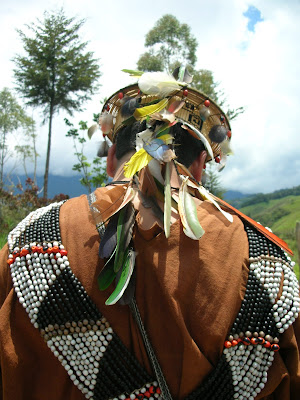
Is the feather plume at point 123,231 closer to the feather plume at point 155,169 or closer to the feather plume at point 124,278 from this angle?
the feather plume at point 124,278

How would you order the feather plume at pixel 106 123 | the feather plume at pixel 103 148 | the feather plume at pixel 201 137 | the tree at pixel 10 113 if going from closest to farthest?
1. the feather plume at pixel 201 137
2. the feather plume at pixel 106 123
3. the feather plume at pixel 103 148
4. the tree at pixel 10 113

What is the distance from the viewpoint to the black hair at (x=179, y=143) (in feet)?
5.61

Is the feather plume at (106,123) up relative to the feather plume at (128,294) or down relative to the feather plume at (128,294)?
up

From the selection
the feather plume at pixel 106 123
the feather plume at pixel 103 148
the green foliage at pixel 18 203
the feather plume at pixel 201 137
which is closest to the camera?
the feather plume at pixel 201 137

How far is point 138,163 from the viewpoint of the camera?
57.6 inches

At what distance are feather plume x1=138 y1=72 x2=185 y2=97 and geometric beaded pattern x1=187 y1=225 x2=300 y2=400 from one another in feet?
2.65

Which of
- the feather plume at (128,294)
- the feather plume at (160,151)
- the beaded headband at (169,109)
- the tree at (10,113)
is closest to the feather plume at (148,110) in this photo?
the beaded headband at (169,109)

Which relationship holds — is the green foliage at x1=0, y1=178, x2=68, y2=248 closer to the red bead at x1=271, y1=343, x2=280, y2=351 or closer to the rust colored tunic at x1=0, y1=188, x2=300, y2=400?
the rust colored tunic at x1=0, y1=188, x2=300, y2=400

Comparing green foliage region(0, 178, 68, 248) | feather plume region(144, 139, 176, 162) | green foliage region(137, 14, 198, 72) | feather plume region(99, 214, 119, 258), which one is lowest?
green foliage region(0, 178, 68, 248)

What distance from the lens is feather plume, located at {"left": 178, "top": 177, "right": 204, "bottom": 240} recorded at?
1305 millimetres

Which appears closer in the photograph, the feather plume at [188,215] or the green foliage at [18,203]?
the feather plume at [188,215]

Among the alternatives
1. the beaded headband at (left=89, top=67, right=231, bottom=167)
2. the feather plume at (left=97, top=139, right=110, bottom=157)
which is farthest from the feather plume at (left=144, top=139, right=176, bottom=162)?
the feather plume at (left=97, top=139, right=110, bottom=157)

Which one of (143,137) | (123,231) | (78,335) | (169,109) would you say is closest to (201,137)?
(169,109)

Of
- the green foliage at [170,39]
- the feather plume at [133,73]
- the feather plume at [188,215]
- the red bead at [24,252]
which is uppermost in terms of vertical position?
the green foliage at [170,39]
